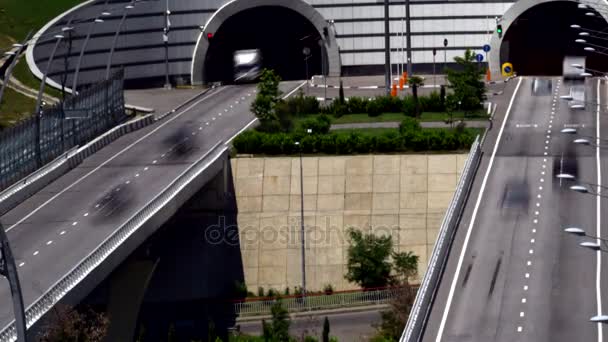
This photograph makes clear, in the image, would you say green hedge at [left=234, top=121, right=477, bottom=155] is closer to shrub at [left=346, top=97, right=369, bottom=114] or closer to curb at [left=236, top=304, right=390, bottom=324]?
shrub at [left=346, top=97, right=369, bottom=114]

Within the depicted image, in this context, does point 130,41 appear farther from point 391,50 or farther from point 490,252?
point 490,252

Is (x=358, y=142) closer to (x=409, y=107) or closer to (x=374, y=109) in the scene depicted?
(x=409, y=107)

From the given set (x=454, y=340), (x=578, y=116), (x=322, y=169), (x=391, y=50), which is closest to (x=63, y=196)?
(x=322, y=169)

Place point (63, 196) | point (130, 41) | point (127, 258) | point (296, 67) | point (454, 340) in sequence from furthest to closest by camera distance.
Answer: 1. point (296, 67)
2. point (130, 41)
3. point (63, 196)
4. point (127, 258)
5. point (454, 340)

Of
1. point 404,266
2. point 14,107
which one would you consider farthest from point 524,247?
→ point 14,107

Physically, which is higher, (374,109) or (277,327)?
(374,109)

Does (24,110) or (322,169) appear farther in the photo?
(24,110)

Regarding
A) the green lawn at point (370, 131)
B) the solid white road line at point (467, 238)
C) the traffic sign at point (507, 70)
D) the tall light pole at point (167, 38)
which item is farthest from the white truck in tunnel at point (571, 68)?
the tall light pole at point (167, 38)
